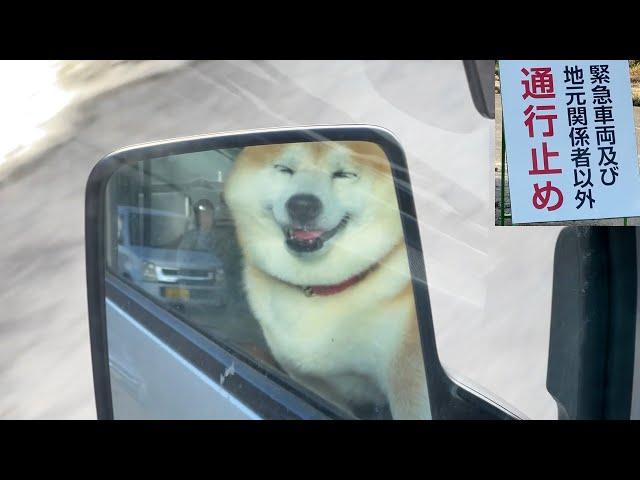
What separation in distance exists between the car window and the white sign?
85cm

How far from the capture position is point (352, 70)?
183 cm

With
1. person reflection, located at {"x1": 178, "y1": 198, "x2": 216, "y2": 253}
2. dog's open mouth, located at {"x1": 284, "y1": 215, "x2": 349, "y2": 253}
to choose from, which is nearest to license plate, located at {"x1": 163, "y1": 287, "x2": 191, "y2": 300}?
person reflection, located at {"x1": 178, "y1": 198, "x2": 216, "y2": 253}

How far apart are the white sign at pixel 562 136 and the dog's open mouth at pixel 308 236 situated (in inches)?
32.3

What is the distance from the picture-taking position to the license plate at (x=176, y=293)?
69.9 inches

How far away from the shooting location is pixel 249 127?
5.84ft

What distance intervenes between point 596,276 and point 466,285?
20.9 inches

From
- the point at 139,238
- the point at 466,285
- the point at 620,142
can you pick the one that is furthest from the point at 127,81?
the point at 620,142

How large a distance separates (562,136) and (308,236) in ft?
4.28

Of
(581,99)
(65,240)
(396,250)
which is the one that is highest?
(581,99)

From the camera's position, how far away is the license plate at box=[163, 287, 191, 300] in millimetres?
1775

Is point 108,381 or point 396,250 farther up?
point 396,250

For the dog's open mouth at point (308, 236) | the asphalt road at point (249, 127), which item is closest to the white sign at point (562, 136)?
the asphalt road at point (249, 127)

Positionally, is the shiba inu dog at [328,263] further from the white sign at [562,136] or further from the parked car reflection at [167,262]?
the white sign at [562,136]

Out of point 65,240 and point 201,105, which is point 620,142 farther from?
point 65,240
